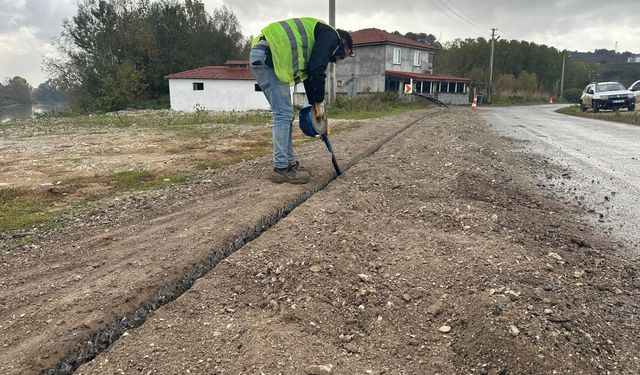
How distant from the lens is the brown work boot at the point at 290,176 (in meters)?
4.79

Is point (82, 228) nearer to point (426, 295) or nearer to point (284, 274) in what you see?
point (284, 274)

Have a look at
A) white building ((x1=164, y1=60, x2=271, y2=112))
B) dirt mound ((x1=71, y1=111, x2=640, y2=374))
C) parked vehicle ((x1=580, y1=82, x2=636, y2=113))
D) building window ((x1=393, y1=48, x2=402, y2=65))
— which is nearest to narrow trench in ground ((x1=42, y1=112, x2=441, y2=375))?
dirt mound ((x1=71, y1=111, x2=640, y2=374))

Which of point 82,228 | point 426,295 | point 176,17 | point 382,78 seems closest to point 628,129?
point 426,295

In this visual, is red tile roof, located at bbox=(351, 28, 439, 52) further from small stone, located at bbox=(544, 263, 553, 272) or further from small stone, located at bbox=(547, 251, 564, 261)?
small stone, located at bbox=(544, 263, 553, 272)

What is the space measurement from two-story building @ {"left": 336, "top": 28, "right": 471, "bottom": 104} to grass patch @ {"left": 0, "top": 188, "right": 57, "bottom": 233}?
33.7 metres

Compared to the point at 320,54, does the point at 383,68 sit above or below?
above

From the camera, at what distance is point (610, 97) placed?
1970cm

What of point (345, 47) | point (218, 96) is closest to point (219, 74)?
point (218, 96)

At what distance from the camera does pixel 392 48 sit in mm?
37938

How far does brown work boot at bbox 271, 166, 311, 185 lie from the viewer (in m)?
4.79

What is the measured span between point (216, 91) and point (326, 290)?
3249 centimetres

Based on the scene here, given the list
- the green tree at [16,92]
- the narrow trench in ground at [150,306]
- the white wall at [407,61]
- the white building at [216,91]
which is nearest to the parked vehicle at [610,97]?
the white wall at [407,61]

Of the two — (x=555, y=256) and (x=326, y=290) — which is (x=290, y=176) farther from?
(x=555, y=256)

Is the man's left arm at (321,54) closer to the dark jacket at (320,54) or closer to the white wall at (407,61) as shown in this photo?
the dark jacket at (320,54)
